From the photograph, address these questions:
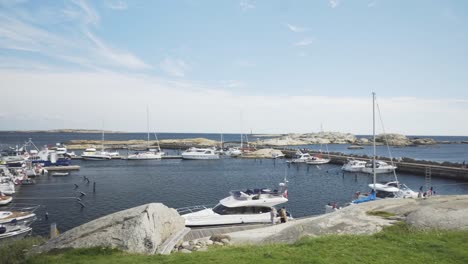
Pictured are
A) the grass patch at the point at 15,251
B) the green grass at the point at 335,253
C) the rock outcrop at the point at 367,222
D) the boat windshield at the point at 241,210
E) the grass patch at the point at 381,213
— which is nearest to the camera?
the green grass at the point at 335,253

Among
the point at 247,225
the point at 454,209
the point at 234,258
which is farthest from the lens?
the point at 247,225

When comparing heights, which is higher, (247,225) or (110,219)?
(110,219)

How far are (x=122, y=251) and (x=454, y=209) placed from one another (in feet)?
51.2

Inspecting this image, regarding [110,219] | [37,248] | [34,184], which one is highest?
[110,219]

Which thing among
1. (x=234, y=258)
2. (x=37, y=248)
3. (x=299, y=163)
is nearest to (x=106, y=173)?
(x=299, y=163)

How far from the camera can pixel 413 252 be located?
35.9 feet

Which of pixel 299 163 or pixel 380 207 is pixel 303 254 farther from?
pixel 299 163

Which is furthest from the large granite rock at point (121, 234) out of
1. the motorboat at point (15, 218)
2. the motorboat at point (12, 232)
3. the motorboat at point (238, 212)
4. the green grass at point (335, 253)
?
the motorboat at point (15, 218)

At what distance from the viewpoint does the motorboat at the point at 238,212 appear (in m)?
24.5

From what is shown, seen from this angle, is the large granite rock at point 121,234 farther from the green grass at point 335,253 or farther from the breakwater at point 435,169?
the breakwater at point 435,169

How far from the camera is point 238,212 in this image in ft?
84.0

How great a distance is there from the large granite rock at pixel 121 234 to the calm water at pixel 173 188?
2100cm

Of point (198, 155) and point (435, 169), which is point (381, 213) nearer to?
point (435, 169)

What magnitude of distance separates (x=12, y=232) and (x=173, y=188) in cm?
2571
